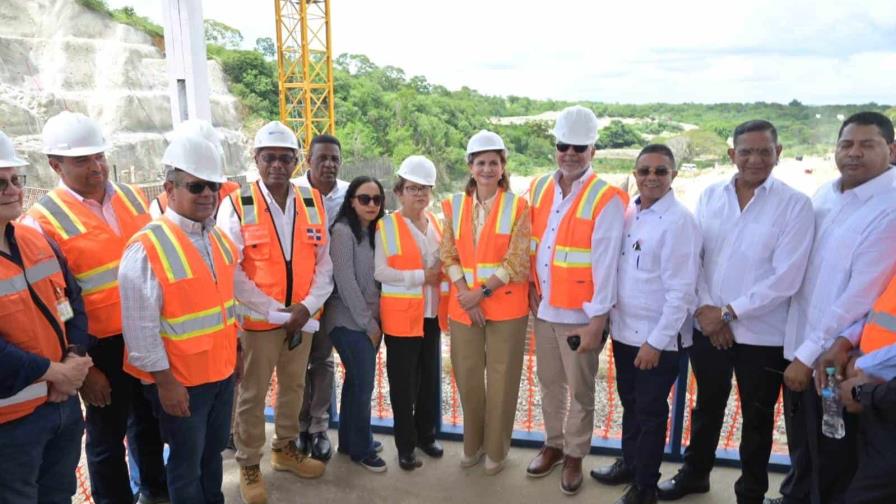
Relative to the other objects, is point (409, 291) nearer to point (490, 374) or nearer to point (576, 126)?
point (490, 374)

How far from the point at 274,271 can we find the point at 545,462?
2012 mm

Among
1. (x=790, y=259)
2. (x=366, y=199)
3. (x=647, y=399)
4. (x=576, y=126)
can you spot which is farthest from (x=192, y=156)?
(x=790, y=259)

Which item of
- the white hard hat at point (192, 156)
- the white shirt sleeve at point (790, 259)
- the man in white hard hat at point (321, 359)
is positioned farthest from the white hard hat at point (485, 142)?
the white shirt sleeve at point (790, 259)

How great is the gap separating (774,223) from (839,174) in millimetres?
363

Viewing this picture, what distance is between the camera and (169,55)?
13.7 feet

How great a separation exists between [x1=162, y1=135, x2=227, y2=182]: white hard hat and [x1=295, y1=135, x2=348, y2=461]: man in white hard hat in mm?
1185

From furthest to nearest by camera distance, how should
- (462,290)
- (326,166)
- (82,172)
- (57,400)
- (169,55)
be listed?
(169,55), (326,166), (462,290), (82,172), (57,400)

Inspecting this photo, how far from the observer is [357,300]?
332 cm

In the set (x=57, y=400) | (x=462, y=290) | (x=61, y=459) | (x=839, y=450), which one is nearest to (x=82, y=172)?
(x=57, y=400)

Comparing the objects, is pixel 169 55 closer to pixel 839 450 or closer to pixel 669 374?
pixel 669 374

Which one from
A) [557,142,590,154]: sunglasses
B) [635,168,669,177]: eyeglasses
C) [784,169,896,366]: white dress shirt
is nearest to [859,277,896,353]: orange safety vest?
[784,169,896,366]: white dress shirt

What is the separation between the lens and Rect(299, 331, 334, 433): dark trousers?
3715mm

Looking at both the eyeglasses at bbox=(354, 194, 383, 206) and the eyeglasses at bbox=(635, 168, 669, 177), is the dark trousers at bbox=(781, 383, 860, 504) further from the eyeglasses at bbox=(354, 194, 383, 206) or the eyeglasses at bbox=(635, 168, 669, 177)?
the eyeglasses at bbox=(354, 194, 383, 206)

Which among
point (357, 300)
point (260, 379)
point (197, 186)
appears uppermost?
point (197, 186)
